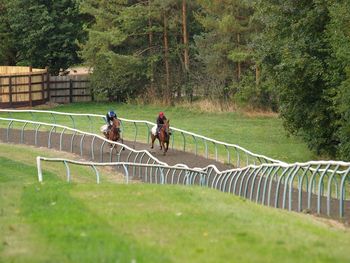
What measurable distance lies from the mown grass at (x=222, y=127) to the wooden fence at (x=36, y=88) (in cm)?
157

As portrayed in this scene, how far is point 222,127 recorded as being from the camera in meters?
44.8

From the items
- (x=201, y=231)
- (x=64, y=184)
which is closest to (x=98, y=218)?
(x=201, y=231)

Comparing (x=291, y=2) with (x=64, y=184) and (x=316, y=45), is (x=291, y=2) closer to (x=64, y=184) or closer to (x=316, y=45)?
(x=316, y=45)

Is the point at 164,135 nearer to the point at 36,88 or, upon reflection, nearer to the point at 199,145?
the point at 199,145

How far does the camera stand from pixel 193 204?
40.9ft

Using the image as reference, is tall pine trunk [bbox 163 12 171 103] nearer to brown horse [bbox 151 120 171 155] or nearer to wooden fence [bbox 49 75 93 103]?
wooden fence [bbox 49 75 93 103]

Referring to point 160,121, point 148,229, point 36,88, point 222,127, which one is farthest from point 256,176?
point 36,88

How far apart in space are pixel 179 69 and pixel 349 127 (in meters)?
30.8

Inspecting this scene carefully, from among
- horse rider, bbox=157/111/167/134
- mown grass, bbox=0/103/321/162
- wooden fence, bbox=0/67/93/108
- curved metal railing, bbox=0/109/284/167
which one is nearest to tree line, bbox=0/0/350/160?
mown grass, bbox=0/103/321/162

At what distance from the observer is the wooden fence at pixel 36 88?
54.0 meters

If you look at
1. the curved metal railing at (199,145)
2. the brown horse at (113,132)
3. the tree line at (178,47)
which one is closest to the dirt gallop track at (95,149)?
the brown horse at (113,132)

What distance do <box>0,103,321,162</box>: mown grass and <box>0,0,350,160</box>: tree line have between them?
1.33 m

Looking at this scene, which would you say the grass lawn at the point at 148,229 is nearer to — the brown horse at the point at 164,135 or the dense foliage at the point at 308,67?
the dense foliage at the point at 308,67

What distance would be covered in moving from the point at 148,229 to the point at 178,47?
157 ft
